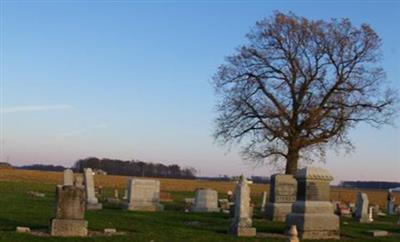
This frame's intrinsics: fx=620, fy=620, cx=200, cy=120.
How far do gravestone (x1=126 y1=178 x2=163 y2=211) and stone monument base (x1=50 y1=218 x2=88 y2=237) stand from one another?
10.5 m

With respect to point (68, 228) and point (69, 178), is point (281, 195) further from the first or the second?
point (68, 228)

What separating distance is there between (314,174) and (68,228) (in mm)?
7555

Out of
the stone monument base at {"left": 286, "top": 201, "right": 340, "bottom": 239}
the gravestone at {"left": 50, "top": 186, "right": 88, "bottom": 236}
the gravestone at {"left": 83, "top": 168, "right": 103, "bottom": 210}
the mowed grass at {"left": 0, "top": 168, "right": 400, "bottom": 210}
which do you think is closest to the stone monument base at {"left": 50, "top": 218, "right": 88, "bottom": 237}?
the gravestone at {"left": 50, "top": 186, "right": 88, "bottom": 236}

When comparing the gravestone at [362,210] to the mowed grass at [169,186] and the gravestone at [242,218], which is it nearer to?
the gravestone at [242,218]

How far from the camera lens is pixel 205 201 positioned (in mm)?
28062

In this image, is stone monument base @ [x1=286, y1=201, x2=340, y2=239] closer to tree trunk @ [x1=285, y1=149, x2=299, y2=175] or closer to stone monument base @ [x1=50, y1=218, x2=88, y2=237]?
stone monument base @ [x1=50, y1=218, x2=88, y2=237]

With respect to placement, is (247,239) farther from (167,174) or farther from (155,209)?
(167,174)

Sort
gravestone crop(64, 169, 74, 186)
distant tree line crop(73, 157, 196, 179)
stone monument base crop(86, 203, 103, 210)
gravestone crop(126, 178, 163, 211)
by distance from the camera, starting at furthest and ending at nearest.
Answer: distant tree line crop(73, 157, 196, 179) < gravestone crop(64, 169, 74, 186) < gravestone crop(126, 178, 163, 211) < stone monument base crop(86, 203, 103, 210)

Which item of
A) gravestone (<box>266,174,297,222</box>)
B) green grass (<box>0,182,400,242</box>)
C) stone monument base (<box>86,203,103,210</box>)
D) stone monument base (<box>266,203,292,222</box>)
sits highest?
gravestone (<box>266,174,297,222</box>)

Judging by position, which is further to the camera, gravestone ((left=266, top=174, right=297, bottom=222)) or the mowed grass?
the mowed grass

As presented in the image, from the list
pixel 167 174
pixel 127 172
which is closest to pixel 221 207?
pixel 127 172

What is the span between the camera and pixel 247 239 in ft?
53.4

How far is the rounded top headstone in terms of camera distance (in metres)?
18.7

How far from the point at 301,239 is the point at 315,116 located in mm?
16742
